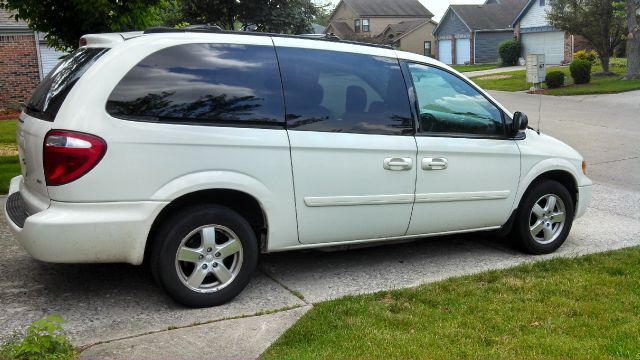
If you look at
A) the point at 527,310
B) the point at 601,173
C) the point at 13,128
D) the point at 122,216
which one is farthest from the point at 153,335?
the point at 13,128

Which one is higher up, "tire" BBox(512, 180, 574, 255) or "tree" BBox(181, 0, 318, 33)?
"tree" BBox(181, 0, 318, 33)

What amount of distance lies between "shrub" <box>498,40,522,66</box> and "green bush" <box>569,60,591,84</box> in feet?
53.7

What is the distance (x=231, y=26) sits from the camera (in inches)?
877

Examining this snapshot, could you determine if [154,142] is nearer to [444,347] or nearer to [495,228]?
[444,347]

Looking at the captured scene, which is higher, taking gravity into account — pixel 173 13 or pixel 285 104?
pixel 173 13

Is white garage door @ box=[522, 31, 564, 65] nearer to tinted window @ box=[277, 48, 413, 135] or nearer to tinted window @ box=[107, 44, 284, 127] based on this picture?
tinted window @ box=[277, 48, 413, 135]

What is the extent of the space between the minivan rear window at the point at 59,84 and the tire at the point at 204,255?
3.42ft

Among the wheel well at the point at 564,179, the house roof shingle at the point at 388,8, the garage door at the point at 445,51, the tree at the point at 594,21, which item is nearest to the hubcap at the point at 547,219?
the wheel well at the point at 564,179

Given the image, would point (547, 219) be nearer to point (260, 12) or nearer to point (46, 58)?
point (260, 12)

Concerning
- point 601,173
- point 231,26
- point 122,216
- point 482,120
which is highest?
point 231,26

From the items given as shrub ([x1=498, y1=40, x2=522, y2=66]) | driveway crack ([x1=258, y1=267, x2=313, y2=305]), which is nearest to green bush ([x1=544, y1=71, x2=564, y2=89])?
shrub ([x1=498, y1=40, x2=522, y2=66])

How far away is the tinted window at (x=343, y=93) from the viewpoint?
4668 mm

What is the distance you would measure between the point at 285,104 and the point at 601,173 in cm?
727

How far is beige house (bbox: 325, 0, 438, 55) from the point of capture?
60.6 meters
